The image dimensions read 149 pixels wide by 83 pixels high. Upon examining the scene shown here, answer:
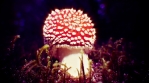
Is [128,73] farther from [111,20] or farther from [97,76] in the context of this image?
[111,20]

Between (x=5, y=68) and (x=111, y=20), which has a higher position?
(x=111, y=20)

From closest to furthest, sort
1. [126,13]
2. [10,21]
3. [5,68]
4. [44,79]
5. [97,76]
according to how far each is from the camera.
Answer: [44,79] → [5,68] → [97,76] → [126,13] → [10,21]

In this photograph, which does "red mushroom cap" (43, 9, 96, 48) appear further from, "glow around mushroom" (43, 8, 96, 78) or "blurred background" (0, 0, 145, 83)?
"blurred background" (0, 0, 145, 83)

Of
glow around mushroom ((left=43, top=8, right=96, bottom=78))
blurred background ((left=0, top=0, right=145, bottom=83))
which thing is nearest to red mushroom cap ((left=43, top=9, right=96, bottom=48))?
glow around mushroom ((left=43, top=8, right=96, bottom=78))

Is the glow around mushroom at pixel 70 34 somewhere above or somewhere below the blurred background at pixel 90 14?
below

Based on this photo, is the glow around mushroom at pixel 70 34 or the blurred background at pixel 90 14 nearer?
the glow around mushroom at pixel 70 34

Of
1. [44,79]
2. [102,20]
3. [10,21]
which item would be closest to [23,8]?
[10,21]

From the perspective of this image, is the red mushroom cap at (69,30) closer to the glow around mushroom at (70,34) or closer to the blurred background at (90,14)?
the glow around mushroom at (70,34)

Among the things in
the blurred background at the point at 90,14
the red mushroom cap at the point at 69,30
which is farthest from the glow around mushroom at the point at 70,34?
the blurred background at the point at 90,14
